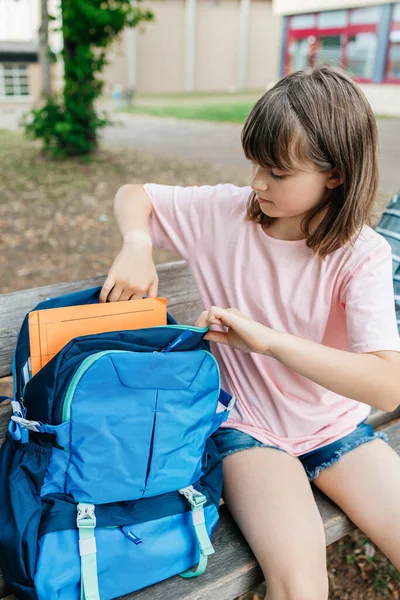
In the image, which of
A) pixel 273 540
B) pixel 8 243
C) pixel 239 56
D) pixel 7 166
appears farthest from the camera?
pixel 239 56

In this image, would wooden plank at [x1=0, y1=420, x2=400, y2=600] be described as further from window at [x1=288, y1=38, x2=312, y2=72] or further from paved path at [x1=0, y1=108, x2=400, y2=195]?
window at [x1=288, y1=38, x2=312, y2=72]

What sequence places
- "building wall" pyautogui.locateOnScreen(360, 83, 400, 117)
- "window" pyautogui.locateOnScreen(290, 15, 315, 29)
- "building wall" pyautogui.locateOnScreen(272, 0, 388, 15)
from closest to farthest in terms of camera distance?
"building wall" pyautogui.locateOnScreen(360, 83, 400, 117) < "building wall" pyautogui.locateOnScreen(272, 0, 388, 15) < "window" pyautogui.locateOnScreen(290, 15, 315, 29)

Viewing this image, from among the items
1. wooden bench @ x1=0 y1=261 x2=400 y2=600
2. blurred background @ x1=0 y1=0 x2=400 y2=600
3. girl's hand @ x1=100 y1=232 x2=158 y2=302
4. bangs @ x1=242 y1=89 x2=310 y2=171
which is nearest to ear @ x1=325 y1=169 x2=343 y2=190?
bangs @ x1=242 y1=89 x2=310 y2=171

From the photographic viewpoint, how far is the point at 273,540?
1359mm

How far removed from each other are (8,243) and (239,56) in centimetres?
3003

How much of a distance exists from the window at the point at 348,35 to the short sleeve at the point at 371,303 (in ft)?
55.4

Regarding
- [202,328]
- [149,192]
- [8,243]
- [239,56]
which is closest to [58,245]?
[8,243]

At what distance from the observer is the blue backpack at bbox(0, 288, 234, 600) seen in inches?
48.3

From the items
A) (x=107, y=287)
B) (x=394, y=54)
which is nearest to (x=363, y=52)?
(x=394, y=54)

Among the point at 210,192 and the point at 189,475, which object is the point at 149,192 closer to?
the point at 210,192

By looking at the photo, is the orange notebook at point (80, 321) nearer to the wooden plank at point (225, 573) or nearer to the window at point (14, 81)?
the wooden plank at point (225, 573)

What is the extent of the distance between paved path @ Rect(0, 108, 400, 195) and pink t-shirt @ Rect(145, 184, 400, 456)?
17.9ft

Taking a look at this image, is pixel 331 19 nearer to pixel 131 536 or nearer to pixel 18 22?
pixel 18 22

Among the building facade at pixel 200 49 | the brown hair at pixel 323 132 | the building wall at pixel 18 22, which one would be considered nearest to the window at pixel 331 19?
the building facade at pixel 200 49
